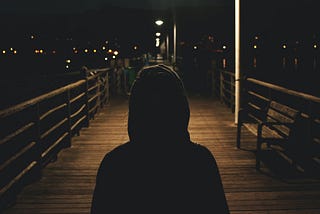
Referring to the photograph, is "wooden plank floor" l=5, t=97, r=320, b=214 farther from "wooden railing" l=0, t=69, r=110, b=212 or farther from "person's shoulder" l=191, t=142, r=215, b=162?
"person's shoulder" l=191, t=142, r=215, b=162

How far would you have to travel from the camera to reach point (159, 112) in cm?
175

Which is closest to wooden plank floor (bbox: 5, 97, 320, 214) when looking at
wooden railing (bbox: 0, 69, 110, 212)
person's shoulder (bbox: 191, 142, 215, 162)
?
wooden railing (bbox: 0, 69, 110, 212)

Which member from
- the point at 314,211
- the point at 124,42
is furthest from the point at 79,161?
the point at 124,42

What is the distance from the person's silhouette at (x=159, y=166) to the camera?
1.76 m

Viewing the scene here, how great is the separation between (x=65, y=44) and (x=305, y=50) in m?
72.9

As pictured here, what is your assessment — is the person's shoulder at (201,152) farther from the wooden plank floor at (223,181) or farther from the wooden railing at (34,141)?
the wooden railing at (34,141)

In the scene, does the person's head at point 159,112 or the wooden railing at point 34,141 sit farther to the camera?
the wooden railing at point 34,141

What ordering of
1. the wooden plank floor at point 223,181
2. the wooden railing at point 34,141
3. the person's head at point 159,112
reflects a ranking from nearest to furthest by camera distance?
1. the person's head at point 159,112
2. the wooden plank floor at point 223,181
3. the wooden railing at point 34,141

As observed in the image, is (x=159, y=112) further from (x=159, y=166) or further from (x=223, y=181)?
(x=223, y=181)

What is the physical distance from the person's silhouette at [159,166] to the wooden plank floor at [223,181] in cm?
289

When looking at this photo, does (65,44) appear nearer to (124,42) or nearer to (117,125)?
(124,42)

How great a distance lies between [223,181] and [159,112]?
399cm

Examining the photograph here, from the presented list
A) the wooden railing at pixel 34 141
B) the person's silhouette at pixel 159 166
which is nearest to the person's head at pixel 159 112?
the person's silhouette at pixel 159 166

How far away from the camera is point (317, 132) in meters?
11.6
